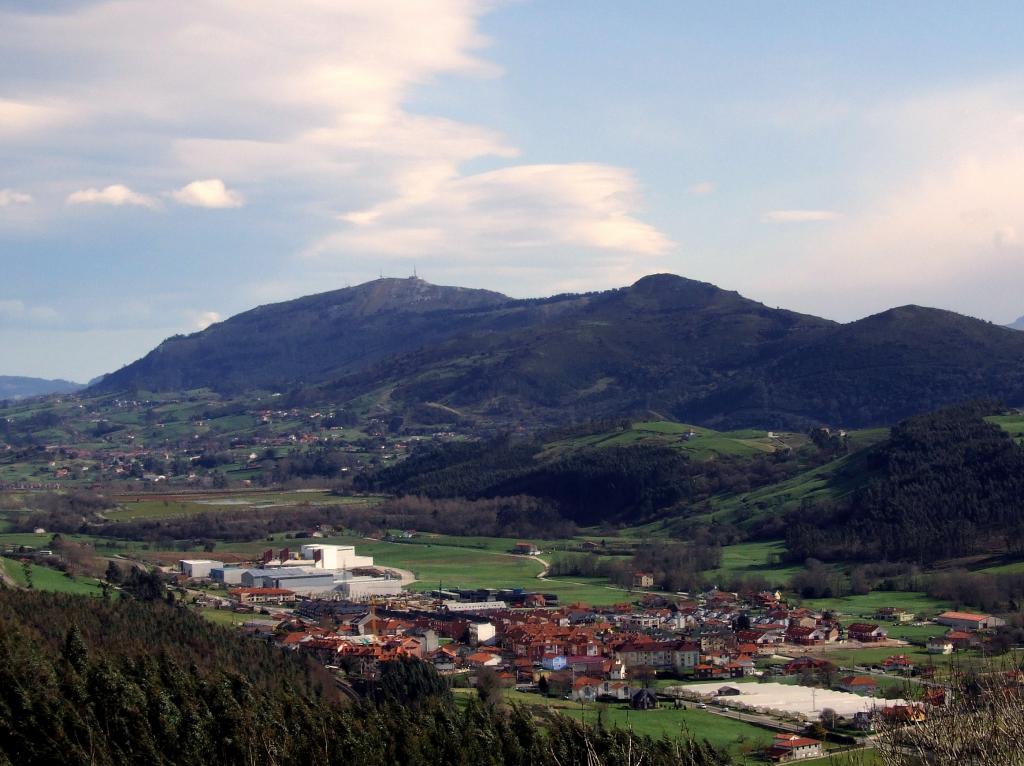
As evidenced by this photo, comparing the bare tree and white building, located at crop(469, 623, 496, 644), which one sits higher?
the bare tree

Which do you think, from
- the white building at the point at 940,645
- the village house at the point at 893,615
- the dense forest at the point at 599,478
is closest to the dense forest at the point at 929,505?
the dense forest at the point at 599,478

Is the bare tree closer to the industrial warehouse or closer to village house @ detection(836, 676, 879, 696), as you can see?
village house @ detection(836, 676, 879, 696)

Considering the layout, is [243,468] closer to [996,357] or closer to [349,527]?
[349,527]

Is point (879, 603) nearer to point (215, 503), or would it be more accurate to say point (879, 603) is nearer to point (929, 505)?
point (929, 505)

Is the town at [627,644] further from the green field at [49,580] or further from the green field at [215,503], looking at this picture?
the green field at [215,503]

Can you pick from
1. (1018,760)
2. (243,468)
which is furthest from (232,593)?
(243,468)

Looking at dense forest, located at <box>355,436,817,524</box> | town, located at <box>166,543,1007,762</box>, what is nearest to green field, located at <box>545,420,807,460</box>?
dense forest, located at <box>355,436,817,524</box>
